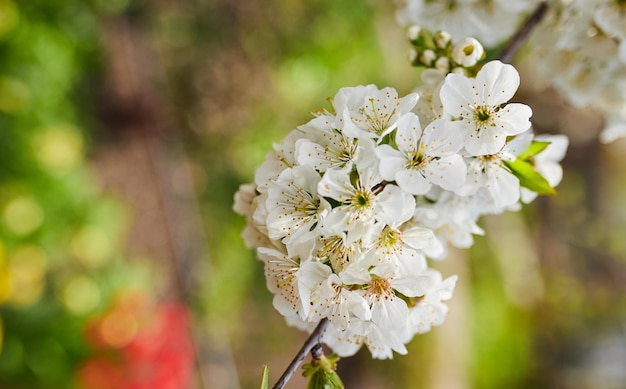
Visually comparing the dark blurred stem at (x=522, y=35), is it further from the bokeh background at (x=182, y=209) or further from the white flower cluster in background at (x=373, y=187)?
the bokeh background at (x=182, y=209)

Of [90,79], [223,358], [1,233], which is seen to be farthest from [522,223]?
[1,233]

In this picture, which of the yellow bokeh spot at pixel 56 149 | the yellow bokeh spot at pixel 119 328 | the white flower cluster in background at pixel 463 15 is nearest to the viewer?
the white flower cluster in background at pixel 463 15

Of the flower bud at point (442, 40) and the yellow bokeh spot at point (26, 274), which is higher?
the yellow bokeh spot at point (26, 274)

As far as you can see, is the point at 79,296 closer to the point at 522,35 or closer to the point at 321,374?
the point at 321,374

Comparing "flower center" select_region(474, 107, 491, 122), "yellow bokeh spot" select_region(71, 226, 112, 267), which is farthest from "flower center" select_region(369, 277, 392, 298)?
"yellow bokeh spot" select_region(71, 226, 112, 267)

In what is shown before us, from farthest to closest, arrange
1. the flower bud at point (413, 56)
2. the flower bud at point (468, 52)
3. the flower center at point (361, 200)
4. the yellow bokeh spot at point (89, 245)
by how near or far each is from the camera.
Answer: the yellow bokeh spot at point (89, 245)
the flower bud at point (413, 56)
the flower bud at point (468, 52)
the flower center at point (361, 200)

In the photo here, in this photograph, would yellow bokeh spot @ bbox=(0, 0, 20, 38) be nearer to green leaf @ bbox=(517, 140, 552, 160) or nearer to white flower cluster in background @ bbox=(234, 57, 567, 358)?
white flower cluster in background @ bbox=(234, 57, 567, 358)

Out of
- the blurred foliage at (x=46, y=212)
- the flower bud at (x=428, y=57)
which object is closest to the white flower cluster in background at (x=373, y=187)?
the flower bud at (x=428, y=57)
